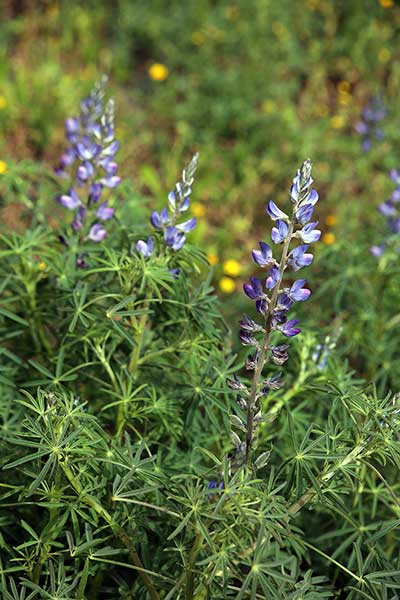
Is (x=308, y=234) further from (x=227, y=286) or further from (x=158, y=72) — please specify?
(x=158, y=72)

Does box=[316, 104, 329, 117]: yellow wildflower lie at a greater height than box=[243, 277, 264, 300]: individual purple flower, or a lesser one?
lesser

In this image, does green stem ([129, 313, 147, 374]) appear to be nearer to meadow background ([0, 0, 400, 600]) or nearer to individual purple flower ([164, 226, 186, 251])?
meadow background ([0, 0, 400, 600])

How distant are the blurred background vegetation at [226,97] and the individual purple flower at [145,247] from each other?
138 centimetres

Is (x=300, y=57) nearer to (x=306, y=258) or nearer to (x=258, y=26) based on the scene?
(x=258, y=26)

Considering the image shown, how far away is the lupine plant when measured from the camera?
1952mm

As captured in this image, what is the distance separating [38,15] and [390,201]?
367 cm

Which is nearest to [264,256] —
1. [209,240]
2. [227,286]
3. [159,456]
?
[159,456]

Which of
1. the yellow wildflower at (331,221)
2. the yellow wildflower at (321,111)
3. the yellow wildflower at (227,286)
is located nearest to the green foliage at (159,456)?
the yellow wildflower at (227,286)

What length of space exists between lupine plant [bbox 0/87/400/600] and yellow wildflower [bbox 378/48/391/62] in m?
A: 3.44

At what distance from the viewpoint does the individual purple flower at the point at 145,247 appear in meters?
2.38

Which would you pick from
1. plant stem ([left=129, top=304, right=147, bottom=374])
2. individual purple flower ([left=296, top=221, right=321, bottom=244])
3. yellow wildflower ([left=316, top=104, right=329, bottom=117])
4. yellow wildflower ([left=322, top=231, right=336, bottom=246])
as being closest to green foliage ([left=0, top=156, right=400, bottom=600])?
plant stem ([left=129, top=304, right=147, bottom=374])

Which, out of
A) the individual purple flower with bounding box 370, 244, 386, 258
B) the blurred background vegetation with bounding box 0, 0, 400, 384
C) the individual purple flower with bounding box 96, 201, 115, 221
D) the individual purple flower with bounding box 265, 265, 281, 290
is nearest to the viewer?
the individual purple flower with bounding box 265, 265, 281, 290

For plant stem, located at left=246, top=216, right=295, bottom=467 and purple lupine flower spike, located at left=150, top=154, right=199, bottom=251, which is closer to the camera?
plant stem, located at left=246, top=216, right=295, bottom=467

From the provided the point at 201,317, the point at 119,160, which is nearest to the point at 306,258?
the point at 201,317
